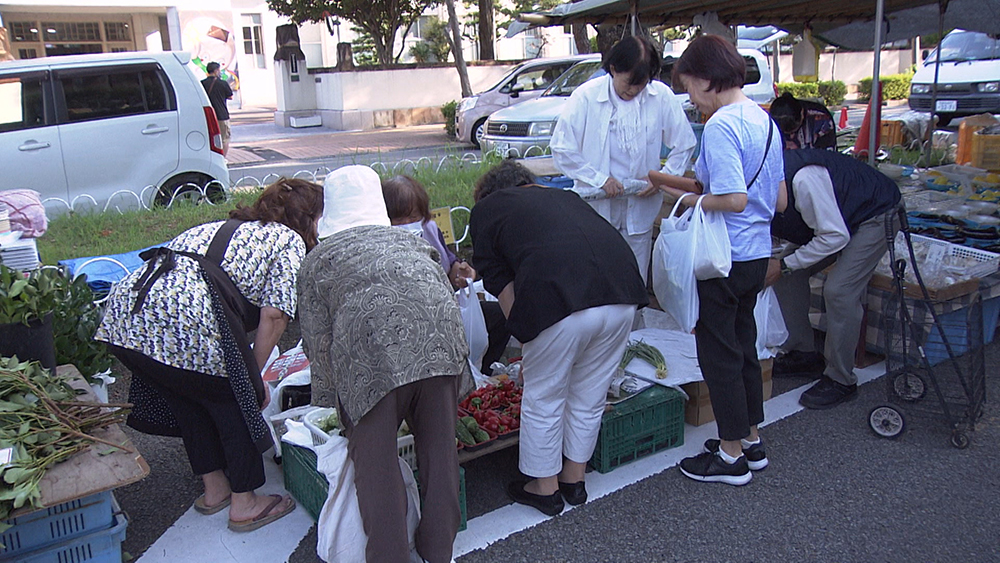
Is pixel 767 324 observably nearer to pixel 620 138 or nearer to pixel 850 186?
pixel 850 186

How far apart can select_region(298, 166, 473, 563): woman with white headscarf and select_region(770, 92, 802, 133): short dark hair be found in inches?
104

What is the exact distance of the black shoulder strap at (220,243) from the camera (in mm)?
3047

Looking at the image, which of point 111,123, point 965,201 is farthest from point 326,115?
point 965,201

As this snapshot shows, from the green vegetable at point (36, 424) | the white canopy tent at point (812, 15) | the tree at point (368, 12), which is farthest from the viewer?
the tree at point (368, 12)

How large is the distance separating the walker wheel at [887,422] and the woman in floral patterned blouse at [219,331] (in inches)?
111

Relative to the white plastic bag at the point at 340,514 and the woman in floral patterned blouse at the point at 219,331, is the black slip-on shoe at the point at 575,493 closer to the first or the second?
the white plastic bag at the point at 340,514

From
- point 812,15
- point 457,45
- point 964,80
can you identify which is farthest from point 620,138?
point 457,45

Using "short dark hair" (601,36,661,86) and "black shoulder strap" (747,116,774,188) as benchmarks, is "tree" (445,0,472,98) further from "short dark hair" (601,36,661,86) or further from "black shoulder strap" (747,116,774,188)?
"black shoulder strap" (747,116,774,188)

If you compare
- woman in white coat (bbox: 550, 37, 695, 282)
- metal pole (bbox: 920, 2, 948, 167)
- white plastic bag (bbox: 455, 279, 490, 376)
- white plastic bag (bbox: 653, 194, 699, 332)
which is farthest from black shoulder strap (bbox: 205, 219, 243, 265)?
metal pole (bbox: 920, 2, 948, 167)

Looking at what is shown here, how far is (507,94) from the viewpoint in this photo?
55.1ft

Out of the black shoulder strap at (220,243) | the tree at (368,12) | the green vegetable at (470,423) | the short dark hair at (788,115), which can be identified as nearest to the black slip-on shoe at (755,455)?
the green vegetable at (470,423)

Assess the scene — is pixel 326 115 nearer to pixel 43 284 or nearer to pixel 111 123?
pixel 111 123

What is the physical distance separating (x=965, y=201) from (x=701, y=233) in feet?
12.7

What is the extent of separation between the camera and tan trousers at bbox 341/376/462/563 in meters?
2.65
